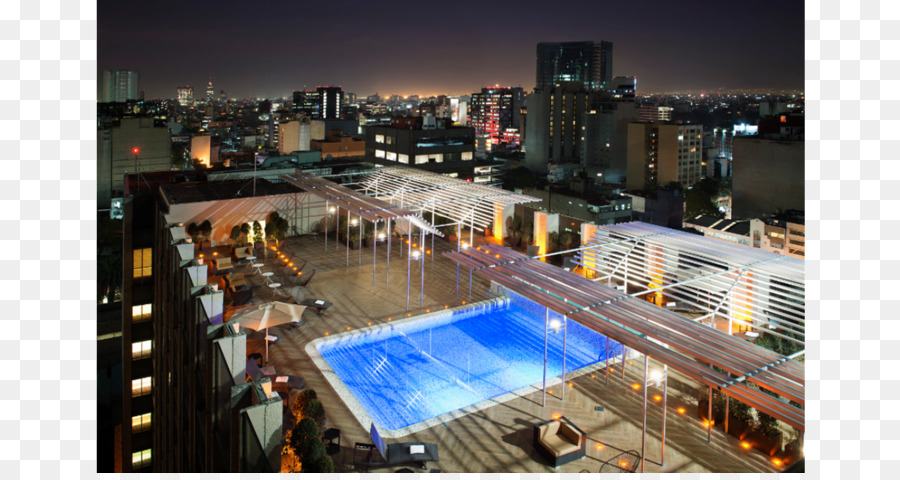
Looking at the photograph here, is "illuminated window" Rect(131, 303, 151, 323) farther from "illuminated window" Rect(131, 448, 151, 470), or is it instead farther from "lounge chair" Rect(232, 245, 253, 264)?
"illuminated window" Rect(131, 448, 151, 470)

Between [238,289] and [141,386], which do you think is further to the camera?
[141,386]

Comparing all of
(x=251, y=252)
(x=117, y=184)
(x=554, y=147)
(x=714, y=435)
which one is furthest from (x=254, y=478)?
(x=554, y=147)

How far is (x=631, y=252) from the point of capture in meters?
12.9

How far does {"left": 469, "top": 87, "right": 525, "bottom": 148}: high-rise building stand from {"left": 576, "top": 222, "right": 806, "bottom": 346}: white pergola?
112 m

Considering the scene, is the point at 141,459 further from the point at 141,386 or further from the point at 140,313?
the point at 140,313

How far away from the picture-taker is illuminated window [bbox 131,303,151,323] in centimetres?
1534

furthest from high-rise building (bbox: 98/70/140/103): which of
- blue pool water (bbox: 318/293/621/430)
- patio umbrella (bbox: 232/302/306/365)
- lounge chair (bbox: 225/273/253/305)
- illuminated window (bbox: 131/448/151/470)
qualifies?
blue pool water (bbox: 318/293/621/430)

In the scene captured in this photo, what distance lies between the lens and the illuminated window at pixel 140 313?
604 inches

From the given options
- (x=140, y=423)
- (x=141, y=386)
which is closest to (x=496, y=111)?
(x=141, y=386)

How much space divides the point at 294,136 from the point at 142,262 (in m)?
69.7

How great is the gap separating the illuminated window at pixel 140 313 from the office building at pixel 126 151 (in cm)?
3070

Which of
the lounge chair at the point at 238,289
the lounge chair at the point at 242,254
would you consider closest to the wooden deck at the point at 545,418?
the lounge chair at the point at 238,289

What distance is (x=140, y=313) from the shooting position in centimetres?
1541
